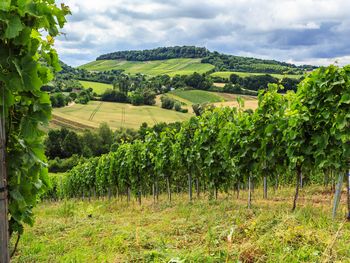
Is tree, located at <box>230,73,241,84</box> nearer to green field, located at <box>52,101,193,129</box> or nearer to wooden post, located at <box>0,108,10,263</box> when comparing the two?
green field, located at <box>52,101,193,129</box>

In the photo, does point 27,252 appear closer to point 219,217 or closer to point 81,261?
point 81,261

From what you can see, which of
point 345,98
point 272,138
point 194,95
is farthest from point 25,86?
point 194,95

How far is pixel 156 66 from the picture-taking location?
5807 inches

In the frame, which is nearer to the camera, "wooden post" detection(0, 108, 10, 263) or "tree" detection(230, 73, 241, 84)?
"wooden post" detection(0, 108, 10, 263)

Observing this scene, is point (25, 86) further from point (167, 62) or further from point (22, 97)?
point (167, 62)

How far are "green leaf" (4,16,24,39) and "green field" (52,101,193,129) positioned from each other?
61.8 metres

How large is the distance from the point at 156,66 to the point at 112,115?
75923 mm

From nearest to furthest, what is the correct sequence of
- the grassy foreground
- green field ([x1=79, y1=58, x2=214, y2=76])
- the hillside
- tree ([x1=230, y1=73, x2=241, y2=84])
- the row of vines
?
1. the grassy foreground
2. the row of vines
3. tree ([x1=230, y1=73, x2=241, y2=84])
4. the hillside
5. green field ([x1=79, y1=58, x2=214, y2=76])

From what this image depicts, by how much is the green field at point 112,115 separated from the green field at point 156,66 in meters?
36.7

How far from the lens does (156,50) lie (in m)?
174

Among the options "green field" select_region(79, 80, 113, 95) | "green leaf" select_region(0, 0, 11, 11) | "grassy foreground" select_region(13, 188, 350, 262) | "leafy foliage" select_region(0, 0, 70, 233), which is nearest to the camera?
"green leaf" select_region(0, 0, 11, 11)

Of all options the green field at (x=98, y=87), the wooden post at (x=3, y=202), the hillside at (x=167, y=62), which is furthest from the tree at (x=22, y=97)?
the green field at (x=98, y=87)

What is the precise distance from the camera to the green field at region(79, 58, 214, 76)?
4673 inches

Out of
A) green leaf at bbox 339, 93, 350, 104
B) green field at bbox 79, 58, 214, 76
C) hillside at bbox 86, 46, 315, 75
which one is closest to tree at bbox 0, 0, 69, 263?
green leaf at bbox 339, 93, 350, 104
